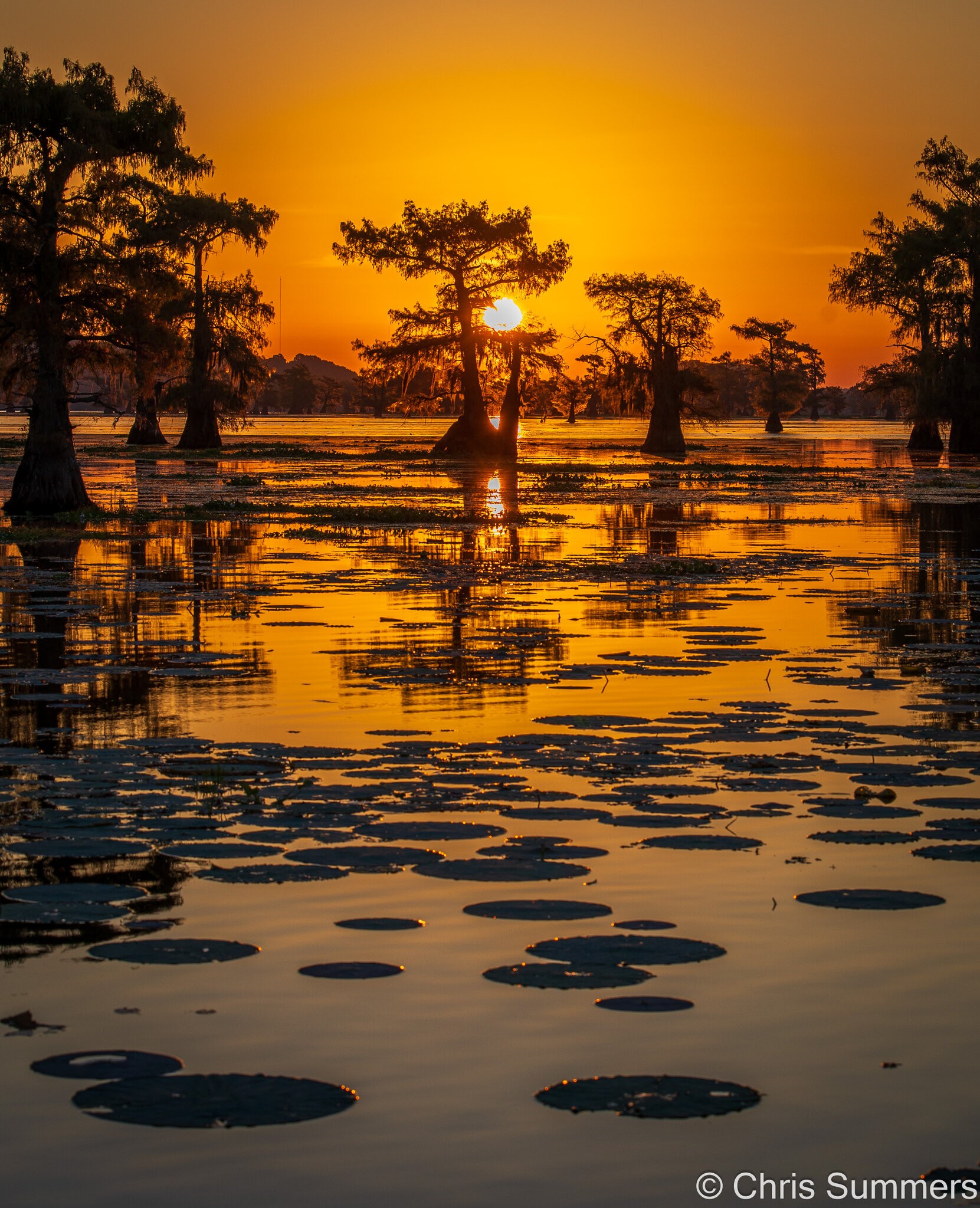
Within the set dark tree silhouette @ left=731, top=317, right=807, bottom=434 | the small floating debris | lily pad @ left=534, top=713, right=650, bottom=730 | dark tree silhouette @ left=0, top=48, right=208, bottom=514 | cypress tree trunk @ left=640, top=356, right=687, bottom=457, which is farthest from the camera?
dark tree silhouette @ left=731, top=317, right=807, bottom=434

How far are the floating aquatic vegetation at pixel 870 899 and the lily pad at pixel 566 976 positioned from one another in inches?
46.3

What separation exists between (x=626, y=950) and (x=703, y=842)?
5.24 ft

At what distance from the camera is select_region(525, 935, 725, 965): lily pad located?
580 centimetres

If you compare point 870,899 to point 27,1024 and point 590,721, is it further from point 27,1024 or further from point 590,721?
point 590,721

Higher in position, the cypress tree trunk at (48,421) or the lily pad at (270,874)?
the cypress tree trunk at (48,421)

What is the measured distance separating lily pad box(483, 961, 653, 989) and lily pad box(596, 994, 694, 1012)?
117 millimetres

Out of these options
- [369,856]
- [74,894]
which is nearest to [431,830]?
[369,856]

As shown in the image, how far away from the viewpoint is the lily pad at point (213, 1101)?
4480mm

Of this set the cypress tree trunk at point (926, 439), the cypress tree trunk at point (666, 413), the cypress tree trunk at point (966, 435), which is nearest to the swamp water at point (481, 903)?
the cypress tree trunk at point (966, 435)

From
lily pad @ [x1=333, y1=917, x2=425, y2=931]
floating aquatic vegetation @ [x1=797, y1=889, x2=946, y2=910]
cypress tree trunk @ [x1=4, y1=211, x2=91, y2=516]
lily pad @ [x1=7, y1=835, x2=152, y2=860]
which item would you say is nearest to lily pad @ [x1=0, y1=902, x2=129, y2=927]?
lily pad @ [x1=7, y1=835, x2=152, y2=860]

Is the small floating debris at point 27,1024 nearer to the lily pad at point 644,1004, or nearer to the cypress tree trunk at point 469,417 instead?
the lily pad at point 644,1004

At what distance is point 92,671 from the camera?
12.7 m

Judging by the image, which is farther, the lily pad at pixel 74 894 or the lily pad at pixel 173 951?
the lily pad at pixel 74 894

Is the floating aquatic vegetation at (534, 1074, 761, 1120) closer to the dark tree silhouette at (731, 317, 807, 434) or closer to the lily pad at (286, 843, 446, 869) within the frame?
the lily pad at (286, 843, 446, 869)
